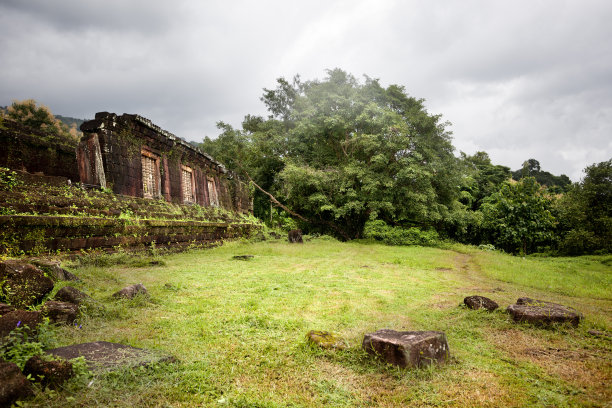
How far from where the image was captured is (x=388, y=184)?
1894 cm

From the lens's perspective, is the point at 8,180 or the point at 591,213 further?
the point at 591,213

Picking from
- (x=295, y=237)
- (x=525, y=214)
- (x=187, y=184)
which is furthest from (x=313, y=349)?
(x=525, y=214)

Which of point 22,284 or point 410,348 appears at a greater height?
point 22,284

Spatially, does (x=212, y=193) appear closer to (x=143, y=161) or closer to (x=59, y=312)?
(x=143, y=161)

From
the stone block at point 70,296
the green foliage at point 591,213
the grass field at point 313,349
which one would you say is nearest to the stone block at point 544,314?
the grass field at point 313,349

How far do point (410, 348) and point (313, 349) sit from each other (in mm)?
971

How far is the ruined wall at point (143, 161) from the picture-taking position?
9.44 metres

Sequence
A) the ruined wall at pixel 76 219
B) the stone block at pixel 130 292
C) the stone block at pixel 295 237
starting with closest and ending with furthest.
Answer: the stone block at pixel 130 292 → the ruined wall at pixel 76 219 → the stone block at pixel 295 237

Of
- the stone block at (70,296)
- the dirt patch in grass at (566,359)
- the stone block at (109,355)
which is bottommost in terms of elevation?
the dirt patch in grass at (566,359)

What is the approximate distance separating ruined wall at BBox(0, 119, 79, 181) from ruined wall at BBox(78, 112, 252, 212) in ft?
6.79

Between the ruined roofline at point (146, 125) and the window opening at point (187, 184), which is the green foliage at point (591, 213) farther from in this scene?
the ruined roofline at point (146, 125)

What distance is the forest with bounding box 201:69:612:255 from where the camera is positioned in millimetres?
18609

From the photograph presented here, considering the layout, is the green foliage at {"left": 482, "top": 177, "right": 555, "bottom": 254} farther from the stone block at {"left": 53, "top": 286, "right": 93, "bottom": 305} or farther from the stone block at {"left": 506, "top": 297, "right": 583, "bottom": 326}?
the stone block at {"left": 53, "top": 286, "right": 93, "bottom": 305}

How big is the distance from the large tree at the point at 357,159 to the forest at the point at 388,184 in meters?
0.08
